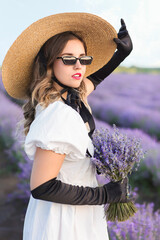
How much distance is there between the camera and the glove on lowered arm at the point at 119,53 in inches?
62.7

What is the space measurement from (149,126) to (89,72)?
3.38 meters

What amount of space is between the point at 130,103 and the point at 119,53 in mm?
4270

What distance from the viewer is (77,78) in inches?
51.3

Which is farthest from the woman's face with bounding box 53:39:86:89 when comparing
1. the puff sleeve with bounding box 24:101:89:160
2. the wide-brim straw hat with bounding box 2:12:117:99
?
the puff sleeve with bounding box 24:101:89:160

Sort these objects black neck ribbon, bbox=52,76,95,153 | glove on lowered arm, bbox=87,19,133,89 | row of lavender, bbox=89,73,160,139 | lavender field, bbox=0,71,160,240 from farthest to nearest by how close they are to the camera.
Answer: row of lavender, bbox=89,73,160,139
lavender field, bbox=0,71,160,240
glove on lowered arm, bbox=87,19,133,89
black neck ribbon, bbox=52,76,95,153

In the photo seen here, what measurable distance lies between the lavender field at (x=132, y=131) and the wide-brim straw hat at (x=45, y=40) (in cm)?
32

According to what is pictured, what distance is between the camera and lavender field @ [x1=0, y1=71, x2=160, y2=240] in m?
2.10

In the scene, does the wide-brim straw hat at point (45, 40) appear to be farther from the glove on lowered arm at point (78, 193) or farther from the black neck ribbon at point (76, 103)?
the glove on lowered arm at point (78, 193)

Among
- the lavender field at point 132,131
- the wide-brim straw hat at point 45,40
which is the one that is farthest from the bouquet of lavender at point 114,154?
the wide-brim straw hat at point 45,40

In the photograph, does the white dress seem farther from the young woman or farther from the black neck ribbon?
the black neck ribbon

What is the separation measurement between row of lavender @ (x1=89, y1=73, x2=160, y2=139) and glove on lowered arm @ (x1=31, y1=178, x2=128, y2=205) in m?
3.78

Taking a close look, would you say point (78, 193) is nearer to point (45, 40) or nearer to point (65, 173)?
point (65, 173)

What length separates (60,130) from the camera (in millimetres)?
1038

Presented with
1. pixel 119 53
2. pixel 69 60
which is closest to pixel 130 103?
pixel 119 53
